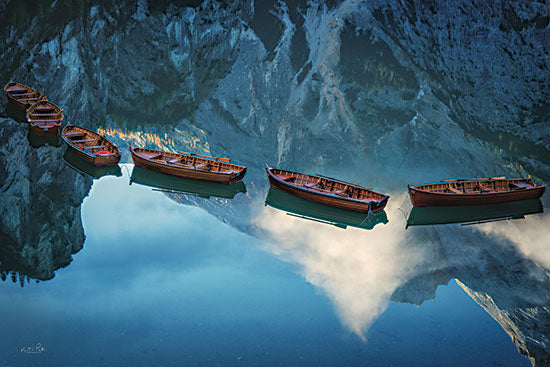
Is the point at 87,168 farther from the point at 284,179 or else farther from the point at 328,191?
the point at 328,191

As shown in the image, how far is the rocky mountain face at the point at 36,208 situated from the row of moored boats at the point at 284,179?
1.32 meters

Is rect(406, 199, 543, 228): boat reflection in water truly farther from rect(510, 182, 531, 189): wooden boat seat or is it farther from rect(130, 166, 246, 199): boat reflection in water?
rect(130, 166, 246, 199): boat reflection in water

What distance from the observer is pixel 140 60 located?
101ft

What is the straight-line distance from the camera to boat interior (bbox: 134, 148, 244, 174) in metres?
21.8

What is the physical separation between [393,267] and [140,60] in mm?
24544

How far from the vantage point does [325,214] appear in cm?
1914

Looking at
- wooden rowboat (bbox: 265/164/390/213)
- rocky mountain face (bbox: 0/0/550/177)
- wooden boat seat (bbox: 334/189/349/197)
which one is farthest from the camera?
rocky mountain face (bbox: 0/0/550/177)

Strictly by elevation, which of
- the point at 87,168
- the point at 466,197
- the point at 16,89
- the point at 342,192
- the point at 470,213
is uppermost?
the point at 466,197

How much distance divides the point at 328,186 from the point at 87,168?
12.9m

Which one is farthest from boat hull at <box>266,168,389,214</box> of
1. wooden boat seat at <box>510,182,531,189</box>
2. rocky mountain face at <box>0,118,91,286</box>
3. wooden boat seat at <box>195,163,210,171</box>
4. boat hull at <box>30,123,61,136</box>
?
boat hull at <box>30,123,61,136</box>

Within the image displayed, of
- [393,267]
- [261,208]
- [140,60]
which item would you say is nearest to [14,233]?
[261,208]

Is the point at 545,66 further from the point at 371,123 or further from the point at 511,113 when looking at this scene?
the point at 371,123

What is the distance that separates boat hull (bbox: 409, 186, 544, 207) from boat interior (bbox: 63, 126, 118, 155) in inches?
633

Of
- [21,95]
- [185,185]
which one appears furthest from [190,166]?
[21,95]
